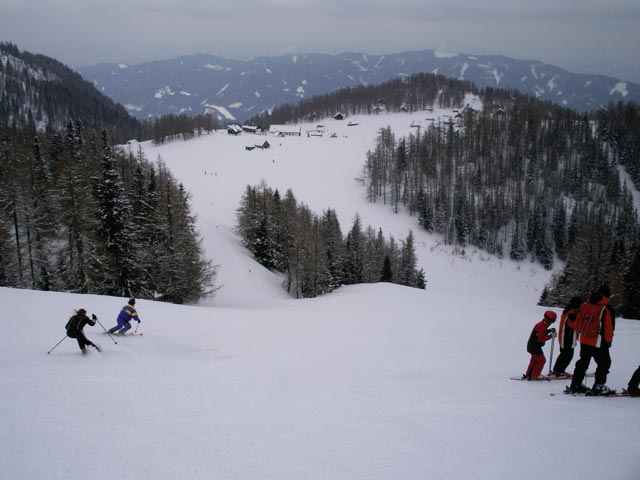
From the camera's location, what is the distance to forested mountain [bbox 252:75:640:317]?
3905 inches

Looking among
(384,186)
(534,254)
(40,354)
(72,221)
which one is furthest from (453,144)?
(40,354)

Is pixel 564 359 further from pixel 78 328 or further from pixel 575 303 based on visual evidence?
pixel 78 328

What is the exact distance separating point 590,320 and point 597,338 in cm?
44

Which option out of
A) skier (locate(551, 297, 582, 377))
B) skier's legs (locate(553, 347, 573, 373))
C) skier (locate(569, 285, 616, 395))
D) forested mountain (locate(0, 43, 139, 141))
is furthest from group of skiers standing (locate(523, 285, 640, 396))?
forested mountain (locate(0, 43, 139, 141))

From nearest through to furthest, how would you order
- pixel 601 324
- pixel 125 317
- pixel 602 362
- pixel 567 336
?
1. pixel 601 324
2. pixel 602 362
3. pixel 567 336
4. pixel 125 317

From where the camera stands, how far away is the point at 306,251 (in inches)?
1796

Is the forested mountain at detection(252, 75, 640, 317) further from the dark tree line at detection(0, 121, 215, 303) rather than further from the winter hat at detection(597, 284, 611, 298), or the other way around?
the winter hat at detection(597, 284, 611, 298)

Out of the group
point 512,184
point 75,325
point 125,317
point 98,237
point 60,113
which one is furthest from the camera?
point 60,113

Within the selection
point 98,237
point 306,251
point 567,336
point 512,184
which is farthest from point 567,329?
point 512,184

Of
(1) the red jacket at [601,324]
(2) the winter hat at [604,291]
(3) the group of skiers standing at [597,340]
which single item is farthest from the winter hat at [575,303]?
(1) the red jacket at [601,324]

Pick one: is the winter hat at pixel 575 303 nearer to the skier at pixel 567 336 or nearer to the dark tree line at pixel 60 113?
the skier at pixel 567 336

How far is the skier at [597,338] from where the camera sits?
29.4ft

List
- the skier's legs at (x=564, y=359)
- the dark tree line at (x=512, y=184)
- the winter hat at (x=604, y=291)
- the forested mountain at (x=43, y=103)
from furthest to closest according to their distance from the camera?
the forested mountain at (x=43, y=103)
the dark tree line at (x=512, y=184)
the skier's legs at (x=564, y=359)
the winter hat at (x=604, y=291)

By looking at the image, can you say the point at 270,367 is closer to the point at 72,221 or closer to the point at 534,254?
the point at 72,221
